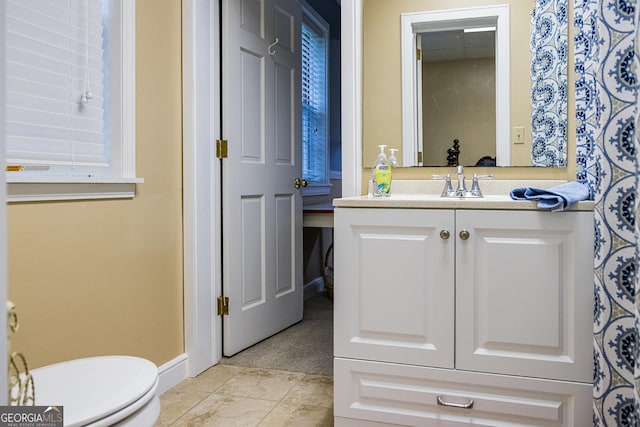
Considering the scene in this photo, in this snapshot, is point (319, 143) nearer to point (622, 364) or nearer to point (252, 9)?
point (252, 9)

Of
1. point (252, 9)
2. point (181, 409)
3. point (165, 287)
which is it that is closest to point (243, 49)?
point (252, 9)

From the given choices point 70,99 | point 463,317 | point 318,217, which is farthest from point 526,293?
point 318,217

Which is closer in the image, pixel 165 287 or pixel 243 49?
pixel 165 287

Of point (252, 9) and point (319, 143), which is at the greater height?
point (252, 9)

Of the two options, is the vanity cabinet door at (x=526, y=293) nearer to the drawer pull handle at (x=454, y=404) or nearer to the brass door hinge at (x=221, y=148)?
the drawer pull handle at (x=454, y=404)

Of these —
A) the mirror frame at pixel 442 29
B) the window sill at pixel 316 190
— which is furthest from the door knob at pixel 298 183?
the mirror frame at pixel 442 29

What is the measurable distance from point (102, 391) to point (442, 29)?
1888mm

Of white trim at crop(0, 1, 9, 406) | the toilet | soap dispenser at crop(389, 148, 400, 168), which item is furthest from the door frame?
white trim at crop(0, 1, 9, 406)

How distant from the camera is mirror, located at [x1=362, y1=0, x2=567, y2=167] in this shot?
6.85ft

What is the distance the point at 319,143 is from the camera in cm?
432

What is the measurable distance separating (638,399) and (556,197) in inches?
25.7

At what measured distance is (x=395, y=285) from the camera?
1712 millimetres

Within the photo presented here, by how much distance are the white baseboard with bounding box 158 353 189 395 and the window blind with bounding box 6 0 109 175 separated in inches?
35.0

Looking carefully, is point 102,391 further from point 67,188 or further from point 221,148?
point 221,148
